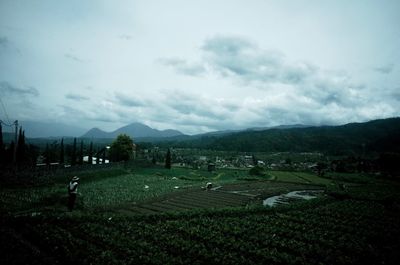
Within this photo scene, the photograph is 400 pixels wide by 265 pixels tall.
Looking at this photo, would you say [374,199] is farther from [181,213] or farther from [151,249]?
[151,249]

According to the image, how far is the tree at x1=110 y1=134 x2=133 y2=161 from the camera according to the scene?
289ft

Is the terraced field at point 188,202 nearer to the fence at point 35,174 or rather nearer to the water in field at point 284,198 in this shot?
the water in field at point 284,198

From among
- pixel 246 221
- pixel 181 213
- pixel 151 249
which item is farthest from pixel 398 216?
pixel 151 249

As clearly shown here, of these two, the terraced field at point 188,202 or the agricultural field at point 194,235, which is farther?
the terraced field at point 188,202

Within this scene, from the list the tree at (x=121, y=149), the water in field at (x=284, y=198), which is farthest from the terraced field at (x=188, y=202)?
the tree at (x=121, y=149)

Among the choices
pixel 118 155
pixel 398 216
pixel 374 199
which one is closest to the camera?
pixel 398 216

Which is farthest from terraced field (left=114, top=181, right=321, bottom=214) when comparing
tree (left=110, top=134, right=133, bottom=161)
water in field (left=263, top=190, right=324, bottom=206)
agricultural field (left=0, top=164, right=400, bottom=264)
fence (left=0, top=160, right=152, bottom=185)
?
tree (left=110, top=134, right=133, bottom=161)

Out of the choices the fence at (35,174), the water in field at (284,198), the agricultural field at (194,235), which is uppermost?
the fence at (35,174)

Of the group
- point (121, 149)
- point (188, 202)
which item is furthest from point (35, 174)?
point (121, 149)

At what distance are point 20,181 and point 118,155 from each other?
2033 inches

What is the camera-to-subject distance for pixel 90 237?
17.0 m

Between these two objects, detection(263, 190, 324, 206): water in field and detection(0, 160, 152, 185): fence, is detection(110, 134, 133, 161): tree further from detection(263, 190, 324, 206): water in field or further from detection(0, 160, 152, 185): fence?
detection(263, 190, 324, 206): water in field

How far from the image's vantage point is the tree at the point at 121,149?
88125mm

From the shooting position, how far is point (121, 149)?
8788cm
